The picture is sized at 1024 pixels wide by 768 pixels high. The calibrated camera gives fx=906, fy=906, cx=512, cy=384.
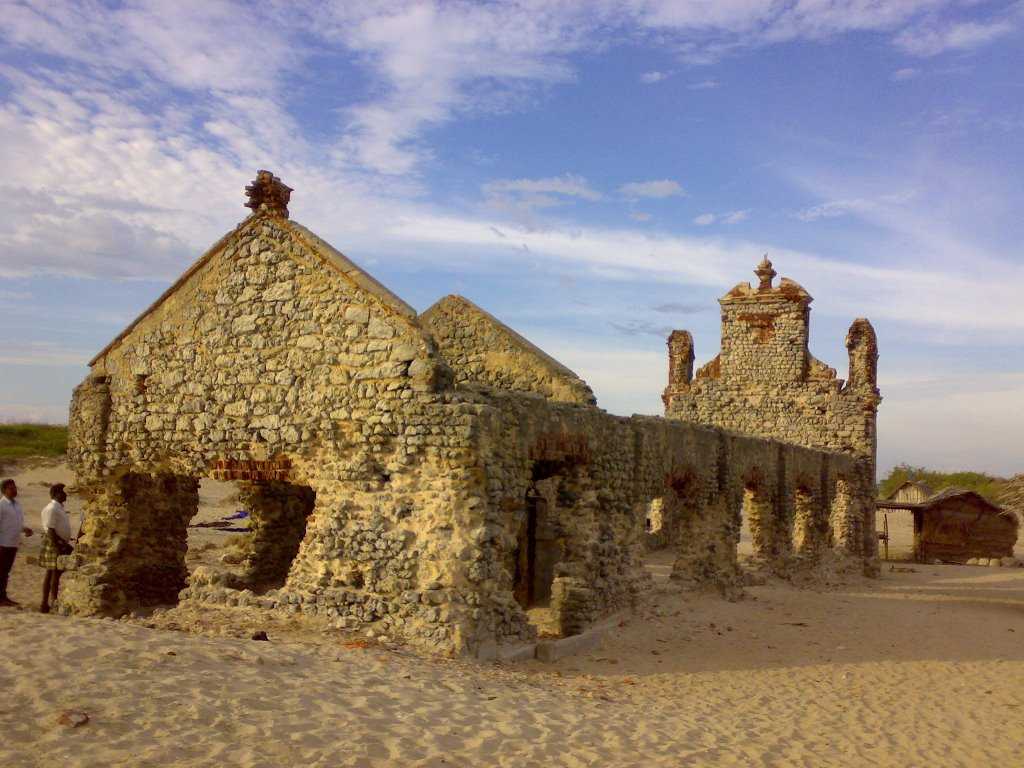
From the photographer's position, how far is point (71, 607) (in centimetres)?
1168

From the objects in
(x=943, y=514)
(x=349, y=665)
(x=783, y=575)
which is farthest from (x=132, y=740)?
(x=943, y=514)

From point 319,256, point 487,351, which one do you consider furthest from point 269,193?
point 487,351

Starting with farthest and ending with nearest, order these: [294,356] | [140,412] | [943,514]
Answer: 1. [943,514]
2. [140,412]
3. [294,356]

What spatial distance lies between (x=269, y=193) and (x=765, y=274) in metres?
17.6

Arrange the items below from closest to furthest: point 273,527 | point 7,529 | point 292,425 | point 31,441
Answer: point 292,425 → point 7,529 → point 273,527 → point 31,441

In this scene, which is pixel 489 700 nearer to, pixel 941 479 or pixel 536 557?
pixel 536 557

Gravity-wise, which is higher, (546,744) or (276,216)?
(276,216)

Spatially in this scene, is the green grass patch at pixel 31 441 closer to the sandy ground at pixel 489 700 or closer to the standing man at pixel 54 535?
the standing man at pixel 54 535

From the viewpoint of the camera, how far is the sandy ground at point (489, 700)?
5.46 m

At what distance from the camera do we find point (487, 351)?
1430 centimetres

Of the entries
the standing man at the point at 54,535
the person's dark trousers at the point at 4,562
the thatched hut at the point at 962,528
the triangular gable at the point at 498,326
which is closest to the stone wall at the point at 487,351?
the triangular gable at the point at 498,326

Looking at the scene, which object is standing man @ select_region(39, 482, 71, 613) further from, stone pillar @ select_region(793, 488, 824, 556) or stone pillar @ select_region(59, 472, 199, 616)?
stone pillar @ select_region(793, 488, 824, 556)

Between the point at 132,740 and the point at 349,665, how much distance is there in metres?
2.58

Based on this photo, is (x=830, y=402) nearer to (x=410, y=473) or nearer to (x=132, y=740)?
(x=410, y=473)
